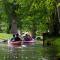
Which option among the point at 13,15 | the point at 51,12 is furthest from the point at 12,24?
the point at 51,12

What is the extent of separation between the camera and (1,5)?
7644 cm

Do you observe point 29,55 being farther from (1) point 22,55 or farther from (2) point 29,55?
(1) point 22,55

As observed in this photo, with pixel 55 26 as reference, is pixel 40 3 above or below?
above

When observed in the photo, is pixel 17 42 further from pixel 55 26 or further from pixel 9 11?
pixel 9 11

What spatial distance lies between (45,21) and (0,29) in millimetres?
54818

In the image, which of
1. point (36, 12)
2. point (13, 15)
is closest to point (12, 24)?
point (13, 15)

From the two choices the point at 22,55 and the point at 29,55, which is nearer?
the point at 29,55

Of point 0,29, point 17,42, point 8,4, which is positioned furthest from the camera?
point 0,29

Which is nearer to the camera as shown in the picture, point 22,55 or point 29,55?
point 29,55

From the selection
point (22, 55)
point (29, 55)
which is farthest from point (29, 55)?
point (22, 55)

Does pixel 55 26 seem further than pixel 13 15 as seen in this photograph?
No

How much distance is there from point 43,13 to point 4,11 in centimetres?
2505

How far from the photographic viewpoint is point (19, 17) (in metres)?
79.5

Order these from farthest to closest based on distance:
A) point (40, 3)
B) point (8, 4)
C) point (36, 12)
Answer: point (8, 4), point (36, 12), point (40, 3)
